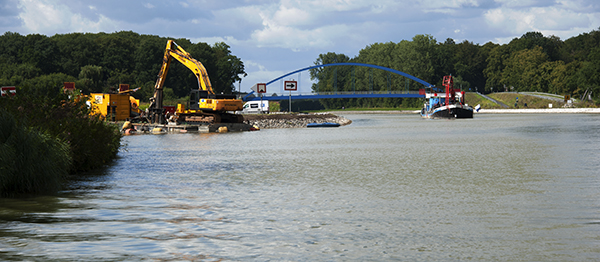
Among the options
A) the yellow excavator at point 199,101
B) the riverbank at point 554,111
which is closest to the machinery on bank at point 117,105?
the yellow excavator at point 199,101

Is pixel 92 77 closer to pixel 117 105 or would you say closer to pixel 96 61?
pixel 96 61

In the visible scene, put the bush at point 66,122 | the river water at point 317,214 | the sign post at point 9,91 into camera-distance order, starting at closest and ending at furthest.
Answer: the river water at point 317,214 < the bush at point 66,122 < the sign post at point 9,91

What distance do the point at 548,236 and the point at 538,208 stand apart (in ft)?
11.6

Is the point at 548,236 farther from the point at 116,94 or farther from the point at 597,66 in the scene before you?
the point at 597,66

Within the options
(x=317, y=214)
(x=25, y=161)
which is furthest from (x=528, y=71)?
(x=25, y=161)

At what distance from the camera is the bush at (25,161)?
57.8 feet

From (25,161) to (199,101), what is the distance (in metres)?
47.5

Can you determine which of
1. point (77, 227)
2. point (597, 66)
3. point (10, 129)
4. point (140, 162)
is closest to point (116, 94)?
point (140, 162)

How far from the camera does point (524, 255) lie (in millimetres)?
10836

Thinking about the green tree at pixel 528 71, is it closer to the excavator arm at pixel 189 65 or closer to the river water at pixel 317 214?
the excavator arm at pixel 189 65

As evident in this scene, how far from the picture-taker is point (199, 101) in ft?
214

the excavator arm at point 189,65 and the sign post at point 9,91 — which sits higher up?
the excavator arm at point 189,65

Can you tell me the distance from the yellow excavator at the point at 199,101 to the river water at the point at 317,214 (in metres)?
36.0

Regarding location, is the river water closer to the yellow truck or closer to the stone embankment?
the yellow truck
